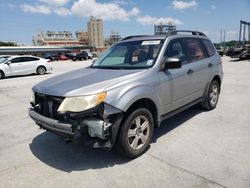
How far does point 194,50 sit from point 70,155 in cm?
327

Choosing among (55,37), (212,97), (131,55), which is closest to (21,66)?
(131,55)

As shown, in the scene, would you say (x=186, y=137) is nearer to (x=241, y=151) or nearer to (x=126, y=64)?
(x=241, y=151)

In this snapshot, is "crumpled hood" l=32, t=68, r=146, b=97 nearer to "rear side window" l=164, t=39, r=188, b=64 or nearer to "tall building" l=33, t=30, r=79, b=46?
"rear side window" l=164, t=39, r=188, b=64

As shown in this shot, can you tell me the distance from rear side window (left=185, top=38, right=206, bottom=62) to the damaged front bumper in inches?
96.1

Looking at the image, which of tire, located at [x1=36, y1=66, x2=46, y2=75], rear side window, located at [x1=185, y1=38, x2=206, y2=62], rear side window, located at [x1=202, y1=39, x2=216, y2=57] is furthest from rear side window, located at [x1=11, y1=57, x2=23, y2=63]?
rear side window, located at [x1=185, y1=38, x2=206, y2=62]

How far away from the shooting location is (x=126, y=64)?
4.18m

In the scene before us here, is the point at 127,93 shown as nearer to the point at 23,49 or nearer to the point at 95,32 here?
the point at 23,49

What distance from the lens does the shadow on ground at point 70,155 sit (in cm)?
343

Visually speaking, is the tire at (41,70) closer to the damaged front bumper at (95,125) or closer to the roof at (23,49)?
the damaged front bumper at (95,125)

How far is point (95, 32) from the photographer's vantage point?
441 ft

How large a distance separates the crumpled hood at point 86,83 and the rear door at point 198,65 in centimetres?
161

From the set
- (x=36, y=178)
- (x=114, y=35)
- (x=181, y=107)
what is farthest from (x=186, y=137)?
(x=114, y=35)

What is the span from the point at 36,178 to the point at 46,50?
8723 cm

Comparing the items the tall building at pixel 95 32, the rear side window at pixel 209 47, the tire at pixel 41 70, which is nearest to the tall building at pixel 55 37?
the tall building at pixel 95 32
